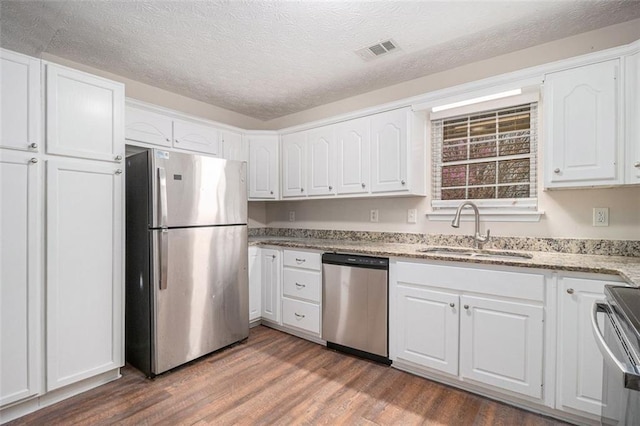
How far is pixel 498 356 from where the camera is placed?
190 centimetres

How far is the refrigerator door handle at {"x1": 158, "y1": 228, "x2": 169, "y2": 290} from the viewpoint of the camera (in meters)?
2.22

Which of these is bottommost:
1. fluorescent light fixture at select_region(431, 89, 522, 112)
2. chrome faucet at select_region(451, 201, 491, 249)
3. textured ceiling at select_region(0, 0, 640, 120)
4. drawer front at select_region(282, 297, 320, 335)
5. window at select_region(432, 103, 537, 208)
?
drawer front at select_region(282, 297, 320, 335)

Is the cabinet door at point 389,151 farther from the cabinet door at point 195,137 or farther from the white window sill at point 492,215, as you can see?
the cabinet door at point 195,137

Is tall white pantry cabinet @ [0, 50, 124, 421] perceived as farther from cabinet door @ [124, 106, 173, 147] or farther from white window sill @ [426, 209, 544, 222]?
white window sill @ [426, 209, 544, 222]

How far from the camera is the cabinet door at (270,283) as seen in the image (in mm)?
3080

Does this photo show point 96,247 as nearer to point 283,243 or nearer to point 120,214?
point 120,214

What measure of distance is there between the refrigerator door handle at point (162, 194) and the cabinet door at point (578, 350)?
2.53 metres

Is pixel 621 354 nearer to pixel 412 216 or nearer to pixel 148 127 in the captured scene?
pixel 412 216

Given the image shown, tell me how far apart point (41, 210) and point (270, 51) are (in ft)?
6.04

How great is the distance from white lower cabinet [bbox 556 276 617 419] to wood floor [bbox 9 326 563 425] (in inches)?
8.2

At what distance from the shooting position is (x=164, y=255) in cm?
223

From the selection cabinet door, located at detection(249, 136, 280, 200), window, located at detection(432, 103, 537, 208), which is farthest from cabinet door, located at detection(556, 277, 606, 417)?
cabinet door, located at detection(249, 136, 280, 200)

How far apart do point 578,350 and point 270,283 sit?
2390 millimetres

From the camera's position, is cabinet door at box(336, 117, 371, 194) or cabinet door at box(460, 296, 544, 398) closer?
cabinet door at box(460, 296, 544, 398)
